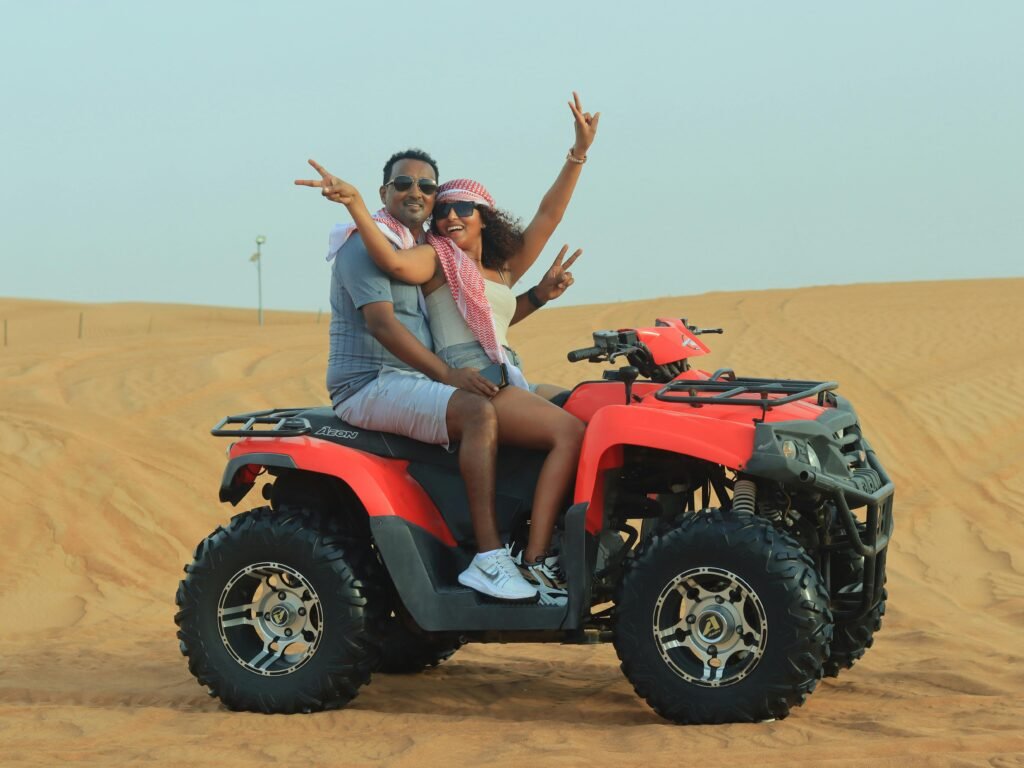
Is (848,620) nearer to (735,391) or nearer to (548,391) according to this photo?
(735,391)

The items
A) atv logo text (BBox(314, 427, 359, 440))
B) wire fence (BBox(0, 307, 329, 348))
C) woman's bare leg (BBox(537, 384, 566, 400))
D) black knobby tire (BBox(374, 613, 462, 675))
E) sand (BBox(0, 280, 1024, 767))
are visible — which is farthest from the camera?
wire fence (BBox(0, 307, 329, 348))

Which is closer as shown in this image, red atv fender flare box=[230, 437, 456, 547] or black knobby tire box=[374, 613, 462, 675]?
red atv fender flare box=[230, 437, 456, 547]

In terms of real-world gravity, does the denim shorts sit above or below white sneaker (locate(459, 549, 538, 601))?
above

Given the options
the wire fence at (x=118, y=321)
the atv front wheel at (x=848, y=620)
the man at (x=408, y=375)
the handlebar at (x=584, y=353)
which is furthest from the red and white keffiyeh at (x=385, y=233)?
the wire fence at (x=118, y=321)

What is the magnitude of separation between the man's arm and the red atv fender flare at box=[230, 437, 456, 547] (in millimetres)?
458

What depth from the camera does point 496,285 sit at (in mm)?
6391

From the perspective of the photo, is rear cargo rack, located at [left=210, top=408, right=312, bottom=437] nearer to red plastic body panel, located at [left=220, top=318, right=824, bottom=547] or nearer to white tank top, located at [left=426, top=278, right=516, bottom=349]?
red plastic body panel, located at [left=220, top=318, right=824, bottom=547]

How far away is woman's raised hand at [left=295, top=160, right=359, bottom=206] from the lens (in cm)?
586

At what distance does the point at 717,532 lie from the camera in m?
5.61

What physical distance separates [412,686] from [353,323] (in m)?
1.84

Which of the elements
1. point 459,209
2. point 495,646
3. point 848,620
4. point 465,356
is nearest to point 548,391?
point 465,356

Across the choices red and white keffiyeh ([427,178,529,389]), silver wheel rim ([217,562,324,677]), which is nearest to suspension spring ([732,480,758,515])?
red and white keffiyeh ([427,178,529,389])

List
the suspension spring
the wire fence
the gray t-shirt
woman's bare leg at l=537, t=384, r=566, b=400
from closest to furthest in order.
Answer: the suspension spring, the gray t-shirt, woman's bare leg at l=537, t=384, r=566, b=400, the wire fence

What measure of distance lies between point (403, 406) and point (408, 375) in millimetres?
172
